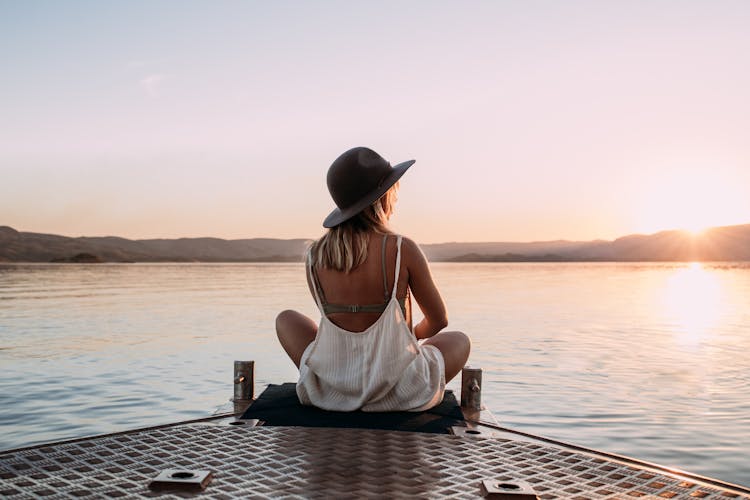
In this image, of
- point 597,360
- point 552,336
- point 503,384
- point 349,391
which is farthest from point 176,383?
point 552,336

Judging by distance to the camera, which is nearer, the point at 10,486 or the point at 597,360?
the point at 10,486

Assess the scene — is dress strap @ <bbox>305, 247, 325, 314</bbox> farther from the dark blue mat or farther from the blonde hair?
the dark blue mat

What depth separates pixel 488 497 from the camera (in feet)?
10.1

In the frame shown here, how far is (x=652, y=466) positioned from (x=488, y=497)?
1.10m

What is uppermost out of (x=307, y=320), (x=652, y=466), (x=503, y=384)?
(x=307, y=320)

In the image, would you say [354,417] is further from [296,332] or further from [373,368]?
[296,332]

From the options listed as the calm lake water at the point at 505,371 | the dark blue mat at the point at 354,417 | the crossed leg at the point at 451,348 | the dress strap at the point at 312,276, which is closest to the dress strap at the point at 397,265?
the dress strap at the point at 312,276

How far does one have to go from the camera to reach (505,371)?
391 inches

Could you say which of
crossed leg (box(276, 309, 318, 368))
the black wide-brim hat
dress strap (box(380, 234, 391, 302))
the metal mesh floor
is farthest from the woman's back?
the metal mesh floor

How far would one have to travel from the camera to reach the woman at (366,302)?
4.59m

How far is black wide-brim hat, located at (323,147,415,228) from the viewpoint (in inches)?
184

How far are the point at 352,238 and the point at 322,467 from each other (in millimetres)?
1641

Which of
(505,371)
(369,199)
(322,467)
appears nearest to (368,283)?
(369,199)

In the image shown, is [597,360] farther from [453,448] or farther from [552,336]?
[453,448]
